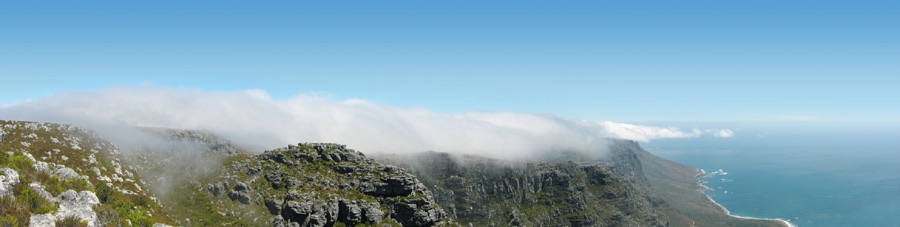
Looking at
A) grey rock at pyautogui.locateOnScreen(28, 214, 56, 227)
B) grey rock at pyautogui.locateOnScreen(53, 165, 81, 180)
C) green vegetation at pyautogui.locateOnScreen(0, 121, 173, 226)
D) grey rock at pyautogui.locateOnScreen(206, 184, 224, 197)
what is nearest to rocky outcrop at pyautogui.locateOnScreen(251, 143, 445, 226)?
grey rock at pyautogui.locateOnScreen(206, 184, 224, 197)

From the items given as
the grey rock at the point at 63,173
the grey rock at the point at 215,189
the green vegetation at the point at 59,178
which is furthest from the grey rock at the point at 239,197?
the grey rock at the point at 63,173

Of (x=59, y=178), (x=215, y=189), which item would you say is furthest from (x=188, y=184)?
(x=59, y=178)

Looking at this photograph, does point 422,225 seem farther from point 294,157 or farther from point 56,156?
point 56,156

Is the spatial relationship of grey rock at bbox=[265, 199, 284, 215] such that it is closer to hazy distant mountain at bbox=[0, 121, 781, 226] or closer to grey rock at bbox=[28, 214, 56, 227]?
hazy distant mountain at bbox=[0, 121, 781, 226]

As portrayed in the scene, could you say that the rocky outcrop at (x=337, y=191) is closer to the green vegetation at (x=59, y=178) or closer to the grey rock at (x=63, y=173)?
the green vegetation at (x=59, y=178)

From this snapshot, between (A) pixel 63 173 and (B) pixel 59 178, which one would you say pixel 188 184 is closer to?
(A) pixel 63 173

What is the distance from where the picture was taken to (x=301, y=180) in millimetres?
143250

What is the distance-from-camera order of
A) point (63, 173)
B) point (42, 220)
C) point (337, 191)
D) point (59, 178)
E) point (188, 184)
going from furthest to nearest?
1. point (337, 191)
2. point (188, 184)
3. point (63, 173)
4. point (59, 178)
5. point (42, 220)

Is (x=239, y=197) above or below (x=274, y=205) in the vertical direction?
above

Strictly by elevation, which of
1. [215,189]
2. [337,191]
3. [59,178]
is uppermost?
[59,178]

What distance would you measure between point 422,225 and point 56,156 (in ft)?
297

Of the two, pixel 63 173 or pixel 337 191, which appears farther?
pixel 337 191

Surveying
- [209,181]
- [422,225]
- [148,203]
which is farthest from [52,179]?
[422,225]

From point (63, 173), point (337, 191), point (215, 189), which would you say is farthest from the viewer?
point (337, 191)
